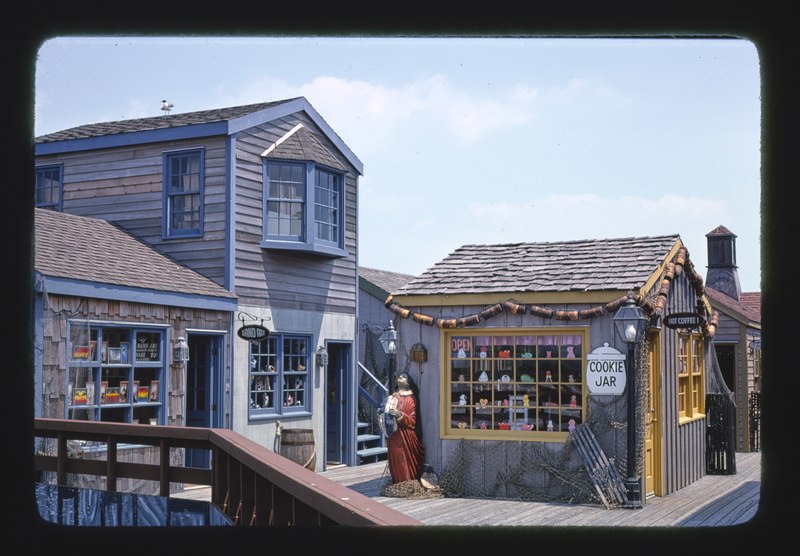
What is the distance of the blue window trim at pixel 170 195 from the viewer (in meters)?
12.7

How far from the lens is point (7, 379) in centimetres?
399

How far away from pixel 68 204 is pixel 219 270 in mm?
2555

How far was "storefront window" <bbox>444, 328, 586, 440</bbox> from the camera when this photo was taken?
10.6 meters

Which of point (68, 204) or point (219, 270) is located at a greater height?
point (68, 204)

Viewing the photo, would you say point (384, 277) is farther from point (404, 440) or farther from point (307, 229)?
point (404, 440)

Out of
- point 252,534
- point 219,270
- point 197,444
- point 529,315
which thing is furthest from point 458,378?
point 252,534

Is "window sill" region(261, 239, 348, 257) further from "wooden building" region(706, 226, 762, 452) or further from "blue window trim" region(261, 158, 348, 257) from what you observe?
"wooden building" region(706, 226, 762, 452)

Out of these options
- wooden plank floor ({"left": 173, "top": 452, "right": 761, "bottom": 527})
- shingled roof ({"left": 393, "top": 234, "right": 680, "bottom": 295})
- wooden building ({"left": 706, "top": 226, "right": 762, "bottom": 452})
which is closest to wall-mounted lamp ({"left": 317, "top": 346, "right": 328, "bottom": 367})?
wooden plank floor ({"left": 173, "top": 452, "right": 761, "bottom": 527})

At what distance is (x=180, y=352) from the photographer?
1126 cm

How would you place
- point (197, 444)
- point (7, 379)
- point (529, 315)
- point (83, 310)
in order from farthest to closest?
point (529, 315), point (83, 310), point (197, 444), point (7, 379)

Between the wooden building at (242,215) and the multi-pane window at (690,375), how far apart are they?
16.9ft

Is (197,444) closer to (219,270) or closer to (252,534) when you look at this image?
(252,534)

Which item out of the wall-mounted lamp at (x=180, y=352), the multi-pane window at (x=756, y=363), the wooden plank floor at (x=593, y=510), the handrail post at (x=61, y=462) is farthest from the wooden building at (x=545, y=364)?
the multi-pane window at (x=756, y=363)

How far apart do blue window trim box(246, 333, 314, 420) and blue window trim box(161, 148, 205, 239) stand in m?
1.69
